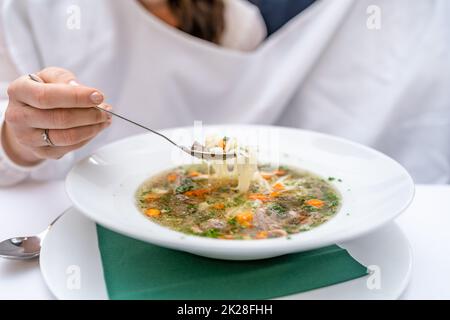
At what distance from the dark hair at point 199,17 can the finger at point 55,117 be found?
4.32ft

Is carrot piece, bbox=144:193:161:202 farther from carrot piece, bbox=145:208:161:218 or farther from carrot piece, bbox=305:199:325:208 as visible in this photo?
carrot piece, bbox=305:199:325:208

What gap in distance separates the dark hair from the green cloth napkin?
157 centimetres

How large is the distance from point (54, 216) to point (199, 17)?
1.46 meters

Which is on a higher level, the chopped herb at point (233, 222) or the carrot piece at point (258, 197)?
the chopped herb at point (233, 222)

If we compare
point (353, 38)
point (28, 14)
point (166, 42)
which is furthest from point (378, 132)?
point (28, 14)

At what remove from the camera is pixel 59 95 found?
43.1 inches

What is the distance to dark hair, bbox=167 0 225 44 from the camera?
2.38 meters

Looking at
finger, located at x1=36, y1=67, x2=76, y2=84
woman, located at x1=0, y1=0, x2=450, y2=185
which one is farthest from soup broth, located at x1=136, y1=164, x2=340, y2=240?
woman, located at x1=0, y1=0, x2=450, y2=185

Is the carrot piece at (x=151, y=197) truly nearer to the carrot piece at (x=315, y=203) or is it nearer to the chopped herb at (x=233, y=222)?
the chopped herb at (x=233, y=222)

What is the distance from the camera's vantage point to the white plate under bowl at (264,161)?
2.88ft

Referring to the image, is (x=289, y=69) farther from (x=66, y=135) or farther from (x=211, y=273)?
(x=211, y=273)

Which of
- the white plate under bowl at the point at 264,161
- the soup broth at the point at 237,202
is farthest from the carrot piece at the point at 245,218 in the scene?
the white plate under bowl at the point at 264,161

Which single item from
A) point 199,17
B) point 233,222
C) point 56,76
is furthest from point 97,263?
point 199,17

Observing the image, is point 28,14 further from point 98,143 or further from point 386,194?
point 386,194
